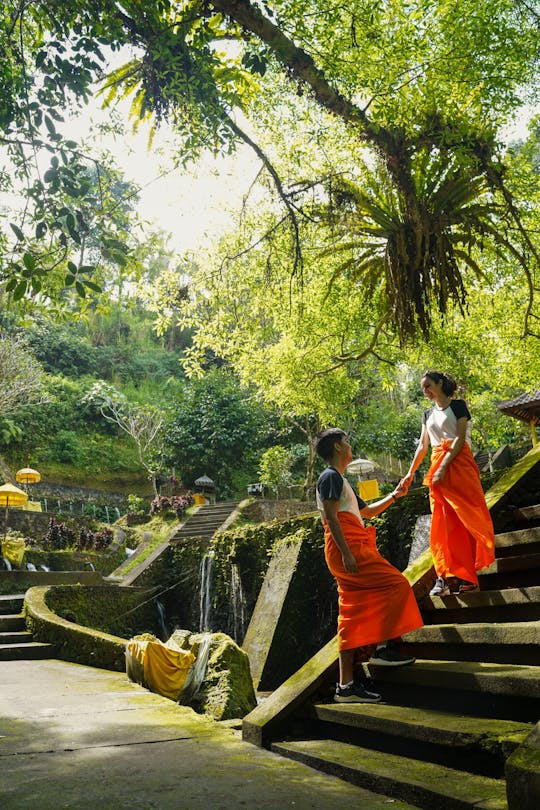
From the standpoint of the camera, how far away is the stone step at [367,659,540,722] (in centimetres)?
301

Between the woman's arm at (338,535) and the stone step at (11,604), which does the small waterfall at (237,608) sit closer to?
the stone step at (11,604)

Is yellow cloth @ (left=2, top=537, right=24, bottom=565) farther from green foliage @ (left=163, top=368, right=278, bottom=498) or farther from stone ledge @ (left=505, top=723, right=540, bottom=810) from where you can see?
stone ledge @ (left=505, top=723, right=540, bottom=810)

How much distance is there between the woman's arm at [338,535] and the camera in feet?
12.7

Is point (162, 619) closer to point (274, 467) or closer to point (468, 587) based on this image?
point (274, 467)

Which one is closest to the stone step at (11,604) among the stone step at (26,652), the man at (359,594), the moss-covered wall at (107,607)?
the moss-covered wall at (107,607)

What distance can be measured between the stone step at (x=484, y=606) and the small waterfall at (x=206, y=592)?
872 cm

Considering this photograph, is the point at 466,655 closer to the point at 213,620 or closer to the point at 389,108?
the point at 389,108

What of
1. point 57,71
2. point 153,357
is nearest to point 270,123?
point 57,71

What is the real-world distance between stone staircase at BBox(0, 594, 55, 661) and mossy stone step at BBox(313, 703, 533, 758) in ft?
21.1

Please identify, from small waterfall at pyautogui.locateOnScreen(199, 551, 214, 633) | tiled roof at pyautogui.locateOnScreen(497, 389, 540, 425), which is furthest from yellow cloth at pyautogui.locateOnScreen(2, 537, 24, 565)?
tiled roof at pyautogui.locateOnScreen(497, 389, 540, 425)

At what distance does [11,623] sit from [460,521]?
8.13 m

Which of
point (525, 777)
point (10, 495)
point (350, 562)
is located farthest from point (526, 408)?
point (525, 777)

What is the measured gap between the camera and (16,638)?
378 inches

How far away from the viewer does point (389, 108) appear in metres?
7.83
